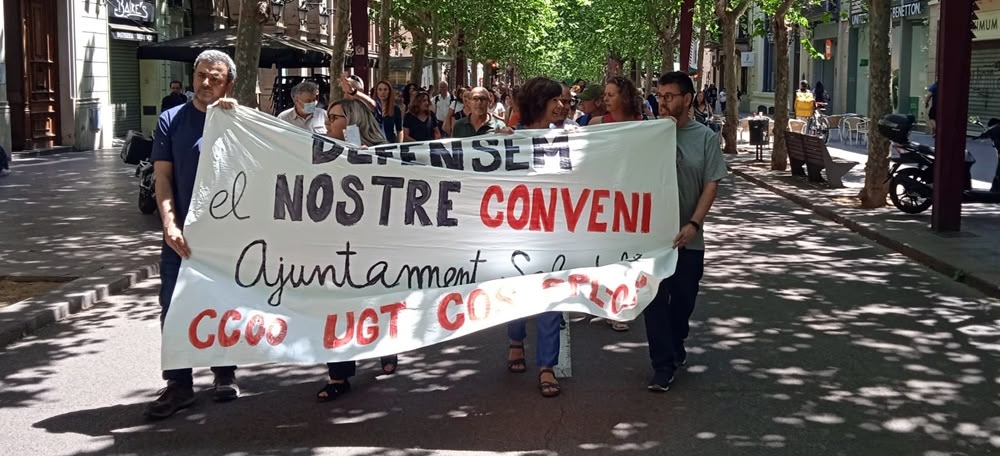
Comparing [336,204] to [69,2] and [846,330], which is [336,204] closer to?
[846,330]

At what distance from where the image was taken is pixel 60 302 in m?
8.52

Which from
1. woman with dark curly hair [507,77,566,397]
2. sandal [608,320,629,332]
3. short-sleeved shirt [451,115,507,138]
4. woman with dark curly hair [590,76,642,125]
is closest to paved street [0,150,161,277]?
short-sleeved shirt [451,115,507,138]

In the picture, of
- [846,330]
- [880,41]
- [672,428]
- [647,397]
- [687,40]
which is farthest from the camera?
[687,40]

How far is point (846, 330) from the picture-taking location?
7906 mm

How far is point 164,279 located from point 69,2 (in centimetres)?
2206

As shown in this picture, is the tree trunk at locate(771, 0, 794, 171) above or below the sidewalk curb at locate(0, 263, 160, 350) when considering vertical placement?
above

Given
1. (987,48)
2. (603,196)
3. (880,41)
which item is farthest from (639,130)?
(987,48)

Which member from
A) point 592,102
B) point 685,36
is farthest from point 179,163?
point 685,36

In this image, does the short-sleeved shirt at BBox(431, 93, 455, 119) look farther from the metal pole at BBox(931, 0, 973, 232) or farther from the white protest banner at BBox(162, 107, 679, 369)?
the white protest banner at BBox(162, 107, 679, 369)

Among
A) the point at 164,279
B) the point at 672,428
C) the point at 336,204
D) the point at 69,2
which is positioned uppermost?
the point at 69,2

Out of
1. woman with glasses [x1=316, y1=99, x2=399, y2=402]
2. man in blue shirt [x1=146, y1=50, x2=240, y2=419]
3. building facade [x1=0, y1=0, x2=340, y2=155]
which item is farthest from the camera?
building facade [x1=0, y1=0, x2=340, y2=155]

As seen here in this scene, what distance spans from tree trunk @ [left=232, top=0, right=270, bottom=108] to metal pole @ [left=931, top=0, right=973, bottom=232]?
794cm

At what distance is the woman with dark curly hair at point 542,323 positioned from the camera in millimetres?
6094

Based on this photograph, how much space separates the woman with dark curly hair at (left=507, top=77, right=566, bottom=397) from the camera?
6.09 metres
